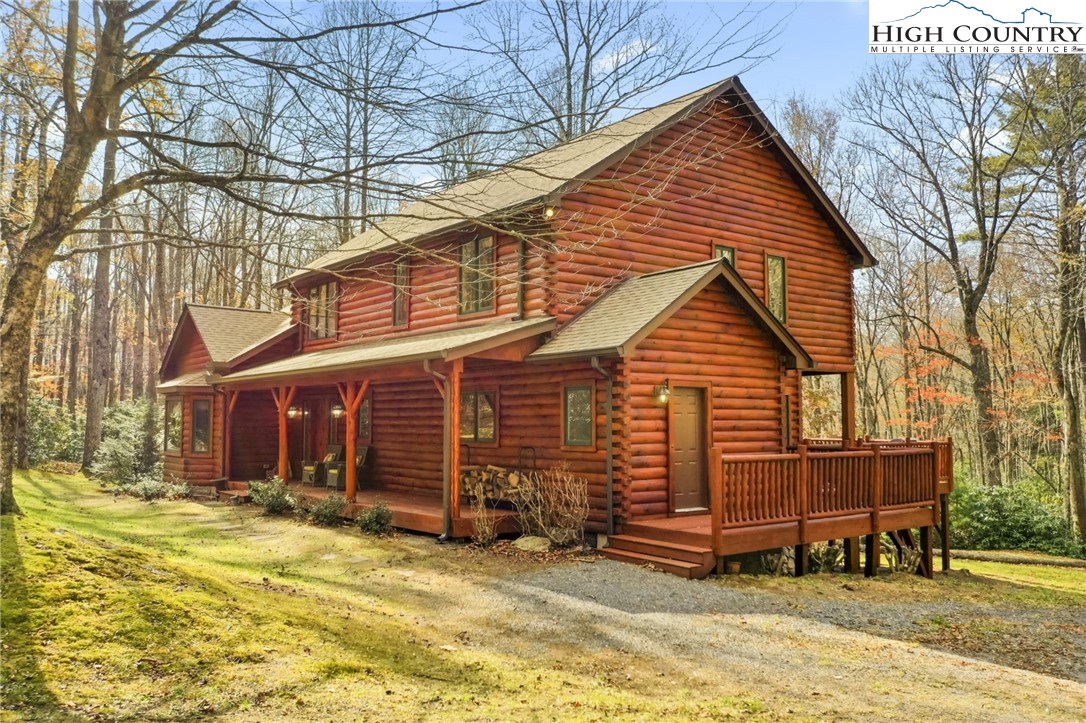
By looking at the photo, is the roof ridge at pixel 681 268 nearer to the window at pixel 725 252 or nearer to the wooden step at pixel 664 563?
the window at pixel 725 252

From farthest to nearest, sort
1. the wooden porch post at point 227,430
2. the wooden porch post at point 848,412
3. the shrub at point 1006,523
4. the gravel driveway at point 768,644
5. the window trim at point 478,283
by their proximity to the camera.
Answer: the wooden porch post at point 227,430
the shrub at point 1006,523
the wooden porch post at point 848,412
the window trim at point 478,283
the gravel driveway at point 768,644

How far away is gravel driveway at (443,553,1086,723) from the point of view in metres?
5.69

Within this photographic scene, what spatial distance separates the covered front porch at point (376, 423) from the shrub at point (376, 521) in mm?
232

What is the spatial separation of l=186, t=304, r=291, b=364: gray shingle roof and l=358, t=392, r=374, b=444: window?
4.22m

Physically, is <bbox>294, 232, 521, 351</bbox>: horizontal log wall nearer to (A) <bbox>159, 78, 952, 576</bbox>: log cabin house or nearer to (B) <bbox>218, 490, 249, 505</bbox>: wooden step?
(A) <bbox>159, 78, 952, 576</bbox>: log cabin house

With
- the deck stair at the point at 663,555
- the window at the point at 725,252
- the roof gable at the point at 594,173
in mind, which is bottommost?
the deck stair at the point at 663,555

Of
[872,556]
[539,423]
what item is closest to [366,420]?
[539,423]

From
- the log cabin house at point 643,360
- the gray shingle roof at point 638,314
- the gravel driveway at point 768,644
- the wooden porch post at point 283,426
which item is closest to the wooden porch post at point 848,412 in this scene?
the log cabin house at point 643,360

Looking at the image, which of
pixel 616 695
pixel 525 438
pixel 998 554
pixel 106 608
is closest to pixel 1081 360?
pixel 998 554

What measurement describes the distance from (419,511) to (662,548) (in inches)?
178

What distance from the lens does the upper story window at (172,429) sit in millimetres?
22312

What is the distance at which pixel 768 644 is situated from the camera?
720 centimetres

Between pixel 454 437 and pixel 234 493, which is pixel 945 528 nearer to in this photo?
pixel 454 437

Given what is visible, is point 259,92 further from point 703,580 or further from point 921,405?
point 921,405
